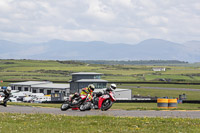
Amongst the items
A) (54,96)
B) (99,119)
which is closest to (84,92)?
(99,119)

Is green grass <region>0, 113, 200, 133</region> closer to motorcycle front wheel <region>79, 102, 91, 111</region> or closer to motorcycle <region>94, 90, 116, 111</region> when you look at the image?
motorcycle front wheel <region>79, 102, 91, 111</region>

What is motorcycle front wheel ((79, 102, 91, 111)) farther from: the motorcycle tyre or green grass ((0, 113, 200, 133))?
green grass ((0, 113, 200, 133))

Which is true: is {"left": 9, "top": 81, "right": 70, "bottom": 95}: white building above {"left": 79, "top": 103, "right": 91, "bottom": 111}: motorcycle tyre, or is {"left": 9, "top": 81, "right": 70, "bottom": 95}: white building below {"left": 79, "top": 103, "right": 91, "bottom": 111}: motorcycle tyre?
below

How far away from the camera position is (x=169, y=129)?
49.9ft

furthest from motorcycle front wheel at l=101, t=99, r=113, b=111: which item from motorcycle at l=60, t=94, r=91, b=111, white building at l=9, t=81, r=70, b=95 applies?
white building at l=9, t=81, r=70, b=95

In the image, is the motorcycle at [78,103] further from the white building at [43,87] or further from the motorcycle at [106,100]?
the white building at [43,87]

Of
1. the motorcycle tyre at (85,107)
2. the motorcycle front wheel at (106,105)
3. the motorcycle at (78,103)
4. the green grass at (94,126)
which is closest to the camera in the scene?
the green grass at (94,126)

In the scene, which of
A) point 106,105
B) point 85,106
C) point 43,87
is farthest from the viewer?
point 43,87

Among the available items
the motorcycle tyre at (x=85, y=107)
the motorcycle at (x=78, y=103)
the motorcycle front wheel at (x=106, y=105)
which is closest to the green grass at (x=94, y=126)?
the motorcycle tyre at (x=85, y=107)

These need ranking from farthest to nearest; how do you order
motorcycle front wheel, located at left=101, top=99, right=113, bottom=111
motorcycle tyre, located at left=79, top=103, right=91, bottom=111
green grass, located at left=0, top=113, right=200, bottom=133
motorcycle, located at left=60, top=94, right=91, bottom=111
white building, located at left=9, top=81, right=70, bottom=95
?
white building, located at left=9, top=81, right=70, bottom=95 < motorcycle front wheel, located at left=101, top=99, right=113, bottom=111 < motorcycle, located at left=60, top=94, right=91, bottom=111 < motorcycle tyre, located at left=79, top=103, right=91, bottom=111 < green grass, located at left=0, top=113, right=200, bottom=133

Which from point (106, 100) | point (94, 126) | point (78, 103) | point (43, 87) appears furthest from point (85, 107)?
point (43, 87)

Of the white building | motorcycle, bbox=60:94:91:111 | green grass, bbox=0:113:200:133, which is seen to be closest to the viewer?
green grass, bbox=0:113:200:133

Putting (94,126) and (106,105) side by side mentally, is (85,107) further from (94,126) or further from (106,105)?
(94,126)

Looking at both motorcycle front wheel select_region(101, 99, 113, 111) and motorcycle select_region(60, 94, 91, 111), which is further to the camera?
motorcycle front wheel select_region(101, 99, 113, 111)
